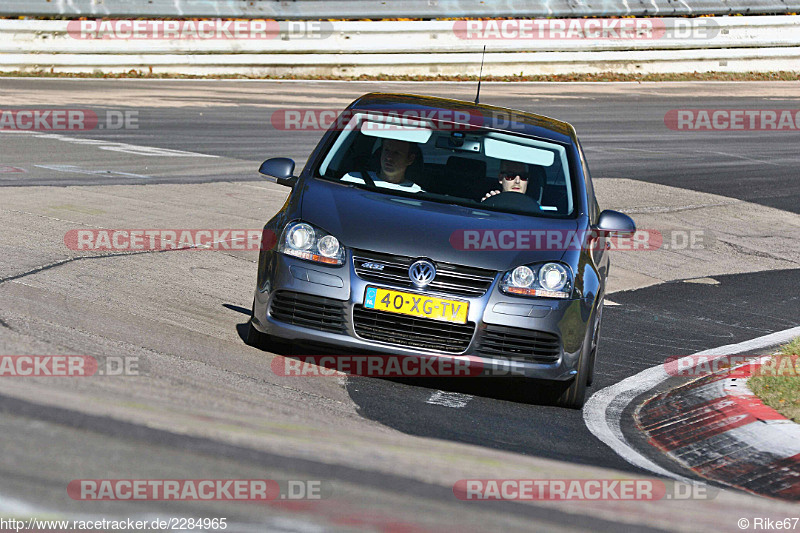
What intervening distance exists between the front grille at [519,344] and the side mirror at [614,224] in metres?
1.10

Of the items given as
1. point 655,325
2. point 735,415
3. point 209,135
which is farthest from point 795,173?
point 735,415

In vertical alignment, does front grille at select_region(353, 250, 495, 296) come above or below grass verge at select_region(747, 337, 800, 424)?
above

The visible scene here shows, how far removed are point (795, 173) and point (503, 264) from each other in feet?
49.8

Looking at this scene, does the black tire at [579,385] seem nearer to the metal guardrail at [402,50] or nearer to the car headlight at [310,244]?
the car headlight at [310,244]

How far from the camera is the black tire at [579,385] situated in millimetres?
6473

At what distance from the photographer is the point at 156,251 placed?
31.1ft

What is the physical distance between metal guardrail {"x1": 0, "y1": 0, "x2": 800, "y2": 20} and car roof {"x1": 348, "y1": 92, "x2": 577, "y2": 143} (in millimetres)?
19110

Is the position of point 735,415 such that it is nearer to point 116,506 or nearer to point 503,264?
point 503,264

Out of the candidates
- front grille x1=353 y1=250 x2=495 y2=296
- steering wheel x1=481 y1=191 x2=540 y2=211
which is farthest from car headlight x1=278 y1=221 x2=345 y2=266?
steering wheel x1=481 y1=191 x2=540 y2=211

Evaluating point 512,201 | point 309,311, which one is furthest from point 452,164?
point 309,311

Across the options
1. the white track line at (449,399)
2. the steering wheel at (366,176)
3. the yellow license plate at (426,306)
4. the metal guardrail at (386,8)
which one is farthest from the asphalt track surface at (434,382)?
the metal guardrail at (386,8)

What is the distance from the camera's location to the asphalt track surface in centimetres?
409

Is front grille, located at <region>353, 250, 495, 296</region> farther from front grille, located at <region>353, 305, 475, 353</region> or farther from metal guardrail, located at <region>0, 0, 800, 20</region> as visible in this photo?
metal guardrail, located at <region>0, 0, 800, 20</region>

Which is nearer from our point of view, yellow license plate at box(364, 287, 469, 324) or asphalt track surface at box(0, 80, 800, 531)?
asphalt track surface at box(0, 80, 800, 531)
